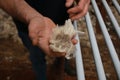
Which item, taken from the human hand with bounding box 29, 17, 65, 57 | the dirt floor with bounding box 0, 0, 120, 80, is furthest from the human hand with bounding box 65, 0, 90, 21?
the dirt floor with bounding box 0, 0, 120, 80

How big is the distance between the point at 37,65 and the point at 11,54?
0.74m

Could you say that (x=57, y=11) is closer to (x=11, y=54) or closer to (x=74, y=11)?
(x=74, y=11)

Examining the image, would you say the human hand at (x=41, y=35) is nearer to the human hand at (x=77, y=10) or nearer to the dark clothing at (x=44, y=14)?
the human hand at (x=77, y=10)

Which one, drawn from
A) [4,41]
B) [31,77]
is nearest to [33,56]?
[31,77]

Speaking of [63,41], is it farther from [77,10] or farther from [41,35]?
[77,10]

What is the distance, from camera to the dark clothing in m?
1.56

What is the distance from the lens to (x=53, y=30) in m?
0.98

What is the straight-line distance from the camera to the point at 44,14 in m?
1.59

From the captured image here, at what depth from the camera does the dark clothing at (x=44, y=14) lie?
1.56 metres

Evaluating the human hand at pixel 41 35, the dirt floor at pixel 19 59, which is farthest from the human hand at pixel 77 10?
the dirt floor at pixel 19 59

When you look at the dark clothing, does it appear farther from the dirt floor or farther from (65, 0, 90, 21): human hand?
the dirt floor

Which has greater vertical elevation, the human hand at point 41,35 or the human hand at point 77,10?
the human hand at point 77,10

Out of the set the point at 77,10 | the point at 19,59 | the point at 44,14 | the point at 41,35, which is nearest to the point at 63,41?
the point at 41,35

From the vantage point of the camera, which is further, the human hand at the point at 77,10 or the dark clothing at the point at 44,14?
the dark clothing at the point at 44,14
